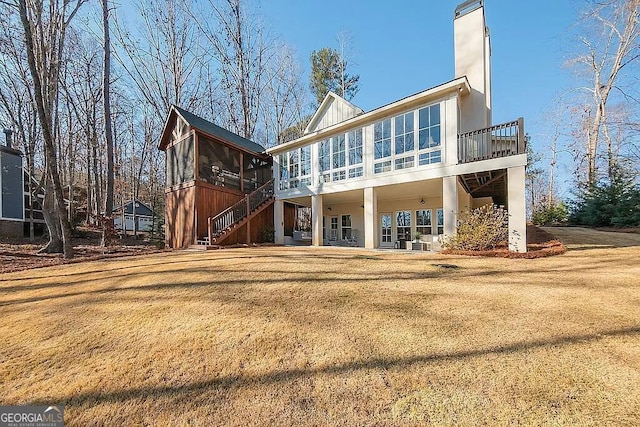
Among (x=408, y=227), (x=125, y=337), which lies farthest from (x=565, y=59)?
(x=125, y=337)

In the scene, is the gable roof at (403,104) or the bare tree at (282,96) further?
the bare tree at (282,96)

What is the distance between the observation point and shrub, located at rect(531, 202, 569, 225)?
1808 centimetres

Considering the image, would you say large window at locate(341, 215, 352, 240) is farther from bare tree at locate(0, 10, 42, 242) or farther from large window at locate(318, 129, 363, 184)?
bare tree at locate(0, 10, 42, 242)

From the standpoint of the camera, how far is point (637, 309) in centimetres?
346

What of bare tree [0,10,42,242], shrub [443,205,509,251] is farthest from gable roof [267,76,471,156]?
bare tree [0,10,42,242]

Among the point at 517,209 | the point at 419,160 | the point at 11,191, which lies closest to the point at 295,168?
the point at 419,160

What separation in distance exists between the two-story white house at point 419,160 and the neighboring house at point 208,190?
4.87 feet

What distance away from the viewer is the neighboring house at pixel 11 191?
603 inches

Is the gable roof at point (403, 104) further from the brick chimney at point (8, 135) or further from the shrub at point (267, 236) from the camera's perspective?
the brick chimney at point (8, 135)

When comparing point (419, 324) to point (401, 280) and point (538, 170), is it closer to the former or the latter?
point (401, 280)

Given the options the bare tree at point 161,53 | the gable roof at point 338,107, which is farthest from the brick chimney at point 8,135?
the gable roof at point 338,107

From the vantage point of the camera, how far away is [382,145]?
11156mm

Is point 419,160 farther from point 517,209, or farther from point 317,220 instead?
point 317,220

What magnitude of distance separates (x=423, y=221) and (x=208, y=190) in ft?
35.2
